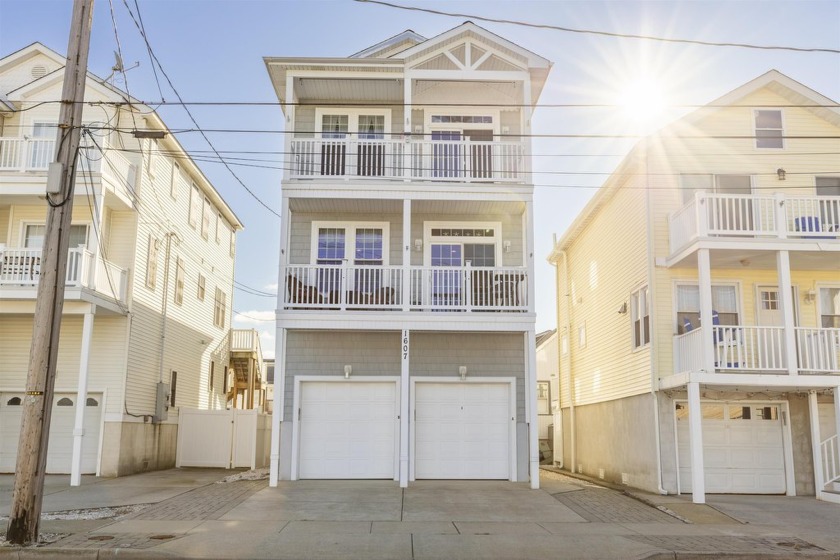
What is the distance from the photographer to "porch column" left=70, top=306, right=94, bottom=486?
16.4 meters

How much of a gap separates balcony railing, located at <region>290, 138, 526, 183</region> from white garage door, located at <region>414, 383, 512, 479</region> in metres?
4.84

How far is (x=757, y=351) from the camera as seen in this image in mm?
16016

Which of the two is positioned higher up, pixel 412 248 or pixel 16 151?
pixel 16 151

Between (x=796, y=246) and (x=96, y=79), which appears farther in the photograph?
(x=96, y=79)

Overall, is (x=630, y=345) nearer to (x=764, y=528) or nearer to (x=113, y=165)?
(x=764, y=528)

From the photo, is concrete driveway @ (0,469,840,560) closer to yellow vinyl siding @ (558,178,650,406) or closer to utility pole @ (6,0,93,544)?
utility pole @ (6,0,93,544)

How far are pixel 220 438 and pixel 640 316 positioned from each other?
12.5m

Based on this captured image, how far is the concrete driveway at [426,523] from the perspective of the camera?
9.58m

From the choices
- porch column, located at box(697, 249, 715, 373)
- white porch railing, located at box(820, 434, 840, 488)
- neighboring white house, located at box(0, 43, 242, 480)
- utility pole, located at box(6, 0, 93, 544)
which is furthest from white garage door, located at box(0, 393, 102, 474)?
white porch railing, located at box(820, 434, 840, 488)

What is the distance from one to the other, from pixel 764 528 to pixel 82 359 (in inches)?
566

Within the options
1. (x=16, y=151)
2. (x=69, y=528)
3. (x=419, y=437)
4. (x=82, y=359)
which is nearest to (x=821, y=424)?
(x=419, y=437)

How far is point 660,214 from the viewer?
17.2 m

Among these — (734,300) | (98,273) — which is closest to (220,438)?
(98,273)

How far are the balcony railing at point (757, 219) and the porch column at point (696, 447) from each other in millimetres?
3209
